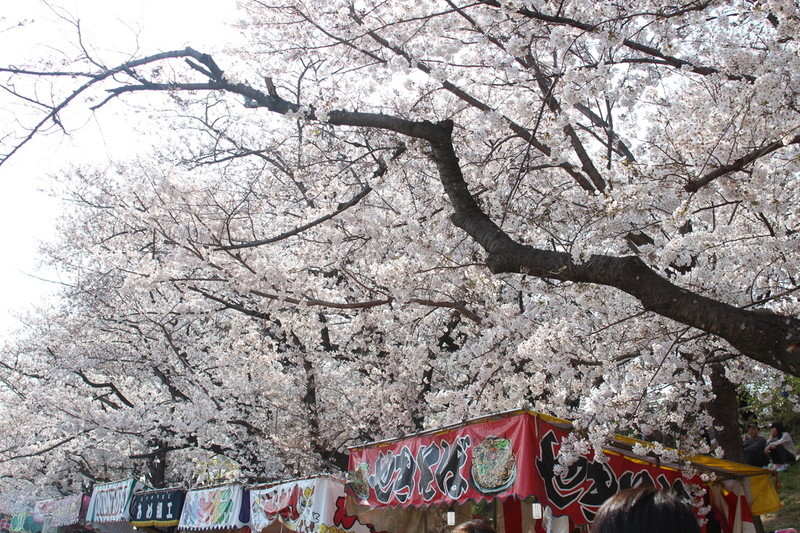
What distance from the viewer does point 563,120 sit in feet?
18.4

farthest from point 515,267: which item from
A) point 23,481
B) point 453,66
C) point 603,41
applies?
point 23,481

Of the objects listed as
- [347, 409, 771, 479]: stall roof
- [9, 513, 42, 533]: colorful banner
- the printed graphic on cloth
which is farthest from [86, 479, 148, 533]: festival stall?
the printed graphic on cloth

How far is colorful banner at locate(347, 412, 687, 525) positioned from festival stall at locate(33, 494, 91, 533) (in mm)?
10983

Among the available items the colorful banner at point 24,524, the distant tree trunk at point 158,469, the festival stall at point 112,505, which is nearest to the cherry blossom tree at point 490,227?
the festival stall at point 112,505

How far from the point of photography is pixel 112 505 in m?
13.0

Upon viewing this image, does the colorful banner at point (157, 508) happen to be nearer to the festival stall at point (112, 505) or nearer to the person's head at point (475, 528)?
the festival stall at point (112, 505)

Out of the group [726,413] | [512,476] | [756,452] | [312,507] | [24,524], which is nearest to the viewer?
[512,476]

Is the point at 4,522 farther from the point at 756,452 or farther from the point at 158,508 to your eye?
the point at 756,452

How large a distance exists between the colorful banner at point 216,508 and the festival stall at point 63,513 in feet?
18.3

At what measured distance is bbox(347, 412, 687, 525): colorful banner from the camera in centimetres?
531

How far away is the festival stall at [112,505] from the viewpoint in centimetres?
1244

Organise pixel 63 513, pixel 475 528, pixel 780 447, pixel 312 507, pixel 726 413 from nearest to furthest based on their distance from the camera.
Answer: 1. pixel 475 528
2. pixel 726 413
3. pixel 312 507
4. pixel 780 447
5. pixel 63 513

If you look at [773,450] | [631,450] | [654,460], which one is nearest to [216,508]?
[631,450]

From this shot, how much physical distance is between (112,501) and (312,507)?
750cm
